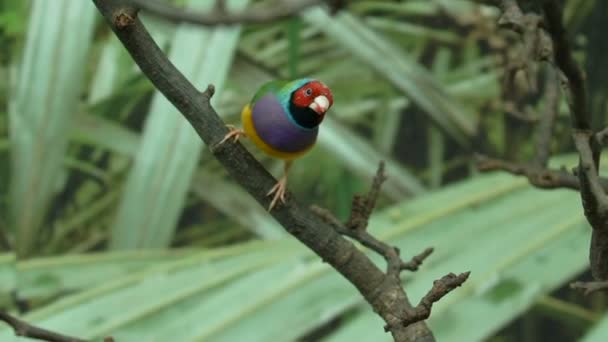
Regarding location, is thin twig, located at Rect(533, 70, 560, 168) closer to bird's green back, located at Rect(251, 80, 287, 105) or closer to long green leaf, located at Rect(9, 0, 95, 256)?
bird's green back, located at Rect(251, 80, 287, 105)

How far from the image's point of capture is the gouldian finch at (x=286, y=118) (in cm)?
38

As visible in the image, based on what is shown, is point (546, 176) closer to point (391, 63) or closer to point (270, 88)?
point (270, 88)

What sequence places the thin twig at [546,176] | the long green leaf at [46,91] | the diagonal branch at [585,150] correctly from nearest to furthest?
the diagonal branch at [585,150]
the thin twig at [546,176]
the long green leaf at [46,91]

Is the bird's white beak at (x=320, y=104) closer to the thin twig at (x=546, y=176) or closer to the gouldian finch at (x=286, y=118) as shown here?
the gouldian finch at (x=286, y=118)

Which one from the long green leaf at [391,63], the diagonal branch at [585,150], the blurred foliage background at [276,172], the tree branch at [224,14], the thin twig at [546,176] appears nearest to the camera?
the tree branch at [224,14]

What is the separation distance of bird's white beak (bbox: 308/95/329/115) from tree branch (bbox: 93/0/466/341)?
30mm

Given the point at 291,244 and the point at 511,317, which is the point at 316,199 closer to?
the point at 291,244

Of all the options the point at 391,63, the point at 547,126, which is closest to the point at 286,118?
the point at 547,126

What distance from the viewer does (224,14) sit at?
0.22 metres

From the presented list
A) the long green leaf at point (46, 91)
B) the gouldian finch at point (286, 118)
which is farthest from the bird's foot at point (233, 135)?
the long green leaf at point (46, 91)

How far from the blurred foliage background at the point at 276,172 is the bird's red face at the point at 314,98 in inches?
6.5

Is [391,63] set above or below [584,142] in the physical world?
above

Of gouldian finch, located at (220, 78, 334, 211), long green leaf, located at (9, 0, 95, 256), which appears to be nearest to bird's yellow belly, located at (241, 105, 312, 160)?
gouldian finch, located at (220, 78, 334, 211)

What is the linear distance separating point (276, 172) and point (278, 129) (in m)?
0.79
